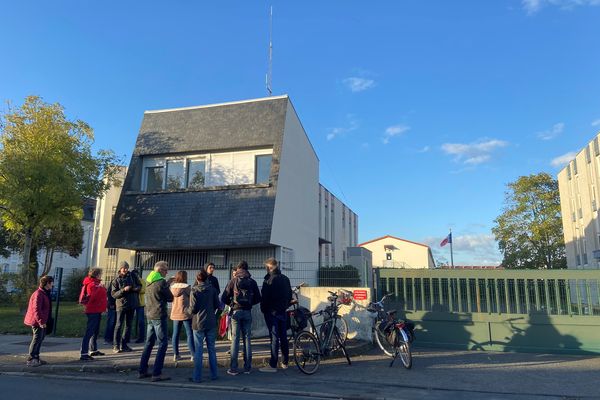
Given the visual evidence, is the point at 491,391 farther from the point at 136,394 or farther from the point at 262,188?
the point at 262,188

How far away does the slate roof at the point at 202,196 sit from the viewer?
602 inches

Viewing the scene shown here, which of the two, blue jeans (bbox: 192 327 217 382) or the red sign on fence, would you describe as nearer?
blue jeans (bbox: 192 327 217 382)

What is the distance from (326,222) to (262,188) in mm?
16624

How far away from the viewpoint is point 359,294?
1111 centimetres

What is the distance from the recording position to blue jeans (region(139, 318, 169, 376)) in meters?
7.41

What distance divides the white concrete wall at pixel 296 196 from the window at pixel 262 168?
0.62 metres

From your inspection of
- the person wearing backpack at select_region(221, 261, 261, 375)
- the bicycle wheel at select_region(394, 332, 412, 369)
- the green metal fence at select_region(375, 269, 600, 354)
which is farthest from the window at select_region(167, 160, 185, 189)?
the bicycle wheel at select_region(394, 332, 412, 369)

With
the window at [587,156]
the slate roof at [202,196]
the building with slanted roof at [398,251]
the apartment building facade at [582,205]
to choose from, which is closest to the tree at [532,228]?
the apartment building facade at [582,205]

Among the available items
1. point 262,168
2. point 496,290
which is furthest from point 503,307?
point 262,168

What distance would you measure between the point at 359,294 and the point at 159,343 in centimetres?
529

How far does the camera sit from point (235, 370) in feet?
25.9

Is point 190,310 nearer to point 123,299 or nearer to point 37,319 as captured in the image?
point 123,299

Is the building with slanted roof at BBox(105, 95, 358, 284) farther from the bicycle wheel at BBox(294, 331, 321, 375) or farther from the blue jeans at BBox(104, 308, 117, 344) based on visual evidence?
the bicycle wheel at BBox(294, 331, 321, 375)

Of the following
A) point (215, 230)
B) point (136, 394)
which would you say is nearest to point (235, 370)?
point (136, 394)
